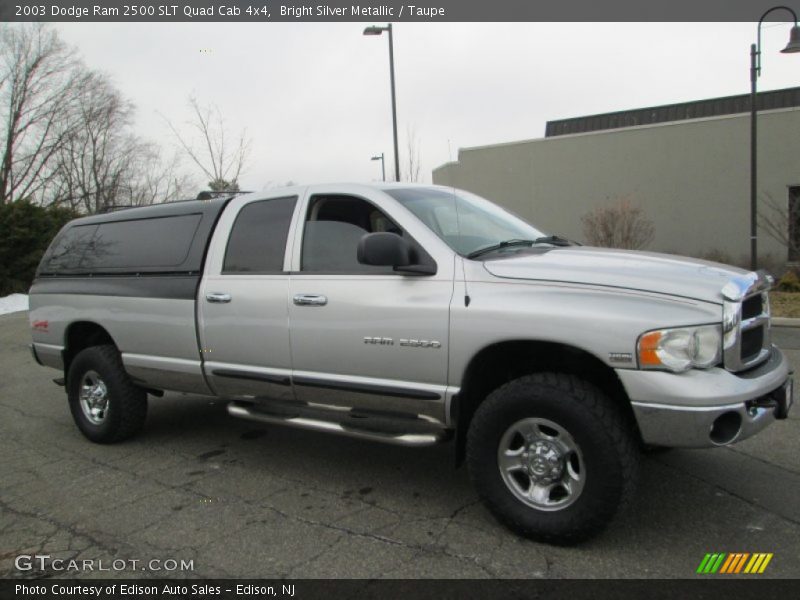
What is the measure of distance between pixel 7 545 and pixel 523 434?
113 inches

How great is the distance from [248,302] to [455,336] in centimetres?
154

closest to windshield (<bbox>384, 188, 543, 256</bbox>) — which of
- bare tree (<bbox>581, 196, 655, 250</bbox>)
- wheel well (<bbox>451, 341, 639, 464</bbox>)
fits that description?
wheel well (<bbox>451, 341, 639, 464</bbox>)

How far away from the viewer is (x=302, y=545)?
11.1 feet

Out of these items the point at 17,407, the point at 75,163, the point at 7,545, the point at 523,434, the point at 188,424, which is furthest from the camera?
the point at 75,163

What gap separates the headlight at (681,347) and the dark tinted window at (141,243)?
3.31 meters

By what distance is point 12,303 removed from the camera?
18922 mm

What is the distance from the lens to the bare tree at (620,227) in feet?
60.3

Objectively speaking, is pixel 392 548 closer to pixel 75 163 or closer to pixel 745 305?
pixel 745 305

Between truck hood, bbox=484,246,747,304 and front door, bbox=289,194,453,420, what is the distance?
42 centimetres

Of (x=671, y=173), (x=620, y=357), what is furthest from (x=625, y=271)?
(x=671, y=173)

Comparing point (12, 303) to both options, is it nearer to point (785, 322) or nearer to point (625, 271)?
point (785, 322)

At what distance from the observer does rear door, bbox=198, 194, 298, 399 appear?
4184 millimetres

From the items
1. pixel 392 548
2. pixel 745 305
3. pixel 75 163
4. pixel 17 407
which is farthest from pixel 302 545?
pixel 75 163

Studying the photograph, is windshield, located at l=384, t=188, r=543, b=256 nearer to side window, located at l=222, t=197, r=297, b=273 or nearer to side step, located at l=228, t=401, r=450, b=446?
side window, located at l=222, t=197, r=297, b=273
